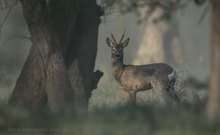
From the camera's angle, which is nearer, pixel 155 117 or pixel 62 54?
pixel 155 117

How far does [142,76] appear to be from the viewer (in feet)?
61.1

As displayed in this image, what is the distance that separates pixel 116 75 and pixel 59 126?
8.03 m

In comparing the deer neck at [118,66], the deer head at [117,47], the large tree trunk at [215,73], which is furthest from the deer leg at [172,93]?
the large tree trunk at [215,73]

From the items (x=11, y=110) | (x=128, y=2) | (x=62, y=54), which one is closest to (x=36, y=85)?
(x=62, y=54)

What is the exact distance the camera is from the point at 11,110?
1206 centimetres

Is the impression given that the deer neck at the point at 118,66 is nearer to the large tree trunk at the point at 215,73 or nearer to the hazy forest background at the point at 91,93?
the hazy forest background at the point at 91,93

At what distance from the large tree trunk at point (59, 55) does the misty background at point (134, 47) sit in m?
0.71

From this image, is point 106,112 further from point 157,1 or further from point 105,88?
point 105,88

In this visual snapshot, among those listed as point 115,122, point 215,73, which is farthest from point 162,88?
point 215,73

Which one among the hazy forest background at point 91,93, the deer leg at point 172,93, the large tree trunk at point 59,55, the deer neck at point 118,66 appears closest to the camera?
the hazy forest background at point 91,93

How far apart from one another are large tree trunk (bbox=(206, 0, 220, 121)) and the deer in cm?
717

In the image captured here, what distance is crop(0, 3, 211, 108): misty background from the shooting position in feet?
70.7

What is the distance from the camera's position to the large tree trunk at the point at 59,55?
15617 mm

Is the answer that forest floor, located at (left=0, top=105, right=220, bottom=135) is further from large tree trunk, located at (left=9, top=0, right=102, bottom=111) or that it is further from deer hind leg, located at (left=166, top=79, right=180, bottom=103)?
deer hind leg, located at (left=166, top=79, right=180, bottom=103)
